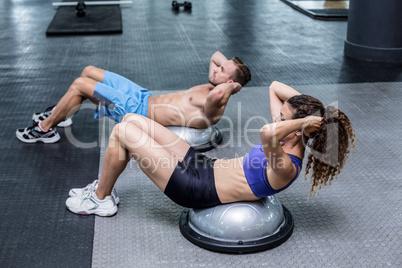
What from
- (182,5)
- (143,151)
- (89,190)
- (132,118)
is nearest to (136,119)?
(132,118)

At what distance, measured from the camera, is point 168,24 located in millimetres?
7105

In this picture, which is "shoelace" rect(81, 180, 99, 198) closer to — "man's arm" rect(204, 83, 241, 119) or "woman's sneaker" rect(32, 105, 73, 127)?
"man's arm" rect(204, 83, 241, 119)

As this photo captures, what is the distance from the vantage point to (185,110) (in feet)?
10.5

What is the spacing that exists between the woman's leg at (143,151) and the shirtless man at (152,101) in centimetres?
61

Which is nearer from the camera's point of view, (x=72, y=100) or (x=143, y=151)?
(x=143, y=151)

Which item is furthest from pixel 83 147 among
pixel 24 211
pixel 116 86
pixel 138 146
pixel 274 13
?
pixel 274 13

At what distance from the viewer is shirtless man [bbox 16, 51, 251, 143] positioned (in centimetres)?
309

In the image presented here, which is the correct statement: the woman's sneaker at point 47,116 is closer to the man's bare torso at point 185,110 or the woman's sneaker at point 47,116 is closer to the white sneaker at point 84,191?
the man's bare torso at point 185,110

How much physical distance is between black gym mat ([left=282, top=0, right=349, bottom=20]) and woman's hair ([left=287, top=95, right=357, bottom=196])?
17.7 feet

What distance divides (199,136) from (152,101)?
377 millimetres

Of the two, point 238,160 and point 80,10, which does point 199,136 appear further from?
point 80,10

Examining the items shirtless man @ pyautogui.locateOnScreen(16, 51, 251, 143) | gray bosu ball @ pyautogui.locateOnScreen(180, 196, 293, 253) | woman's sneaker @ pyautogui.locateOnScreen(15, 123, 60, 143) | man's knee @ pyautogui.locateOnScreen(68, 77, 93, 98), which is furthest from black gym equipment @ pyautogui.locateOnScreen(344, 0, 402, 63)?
gray bosu ball @ pyautogui.locateOnScreen(180, 196, 293, 253)

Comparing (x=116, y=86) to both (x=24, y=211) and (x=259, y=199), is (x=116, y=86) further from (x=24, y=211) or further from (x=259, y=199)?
(x=259, y=199)

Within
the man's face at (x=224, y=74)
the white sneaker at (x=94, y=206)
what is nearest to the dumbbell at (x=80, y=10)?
the man's face at (x=224, y=74)
